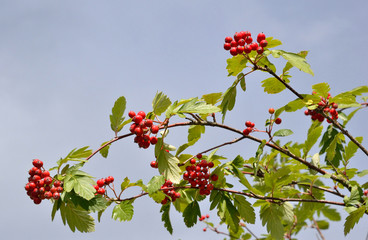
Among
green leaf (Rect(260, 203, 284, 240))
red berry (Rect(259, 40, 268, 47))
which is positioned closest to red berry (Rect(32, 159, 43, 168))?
green leaf (Rect(260, 203, 284, 240))

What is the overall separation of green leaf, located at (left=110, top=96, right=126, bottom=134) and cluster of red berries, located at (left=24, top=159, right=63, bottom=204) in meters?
0.70

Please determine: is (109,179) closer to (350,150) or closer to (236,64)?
(236,64)

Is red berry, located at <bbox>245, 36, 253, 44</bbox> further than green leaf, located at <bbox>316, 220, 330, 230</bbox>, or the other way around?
green leaf, located at <bbox>316, 220, 330, 230</bbox>

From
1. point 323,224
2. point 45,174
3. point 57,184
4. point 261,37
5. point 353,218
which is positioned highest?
point 261,37

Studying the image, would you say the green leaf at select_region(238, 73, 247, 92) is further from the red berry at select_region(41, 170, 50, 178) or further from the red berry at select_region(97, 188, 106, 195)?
the red berry at select_region(41, 170, 50, 178)

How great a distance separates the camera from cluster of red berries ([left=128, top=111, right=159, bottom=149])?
3238 mm

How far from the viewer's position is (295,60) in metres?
3.59

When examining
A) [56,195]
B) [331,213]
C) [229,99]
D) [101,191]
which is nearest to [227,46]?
[229,99]

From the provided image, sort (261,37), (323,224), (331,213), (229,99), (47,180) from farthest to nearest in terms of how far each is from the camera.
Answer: (323,224) → (331,213) → (229,99) → (261,37) → (47,180)

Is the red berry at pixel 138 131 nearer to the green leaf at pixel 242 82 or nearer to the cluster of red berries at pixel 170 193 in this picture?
the cluster of red berries at pixel 170 193

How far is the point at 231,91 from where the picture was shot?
3.89m

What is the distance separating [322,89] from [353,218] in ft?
4.39

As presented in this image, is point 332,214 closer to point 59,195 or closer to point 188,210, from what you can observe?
point 188,210

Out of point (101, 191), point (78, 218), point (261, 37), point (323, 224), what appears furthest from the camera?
point (323, 224)
